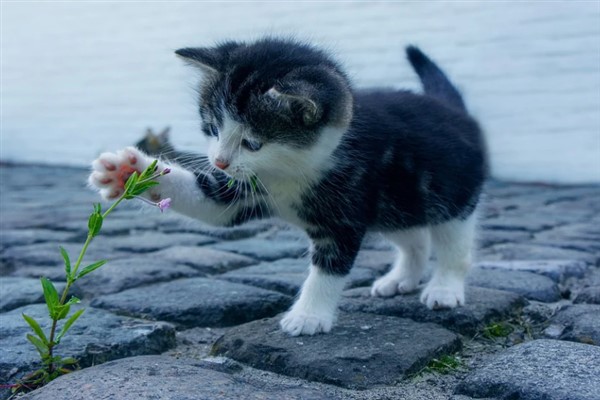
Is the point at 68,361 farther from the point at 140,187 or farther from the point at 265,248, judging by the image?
the point at 265,248

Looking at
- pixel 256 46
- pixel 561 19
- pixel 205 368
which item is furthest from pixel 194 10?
pixel 205 368

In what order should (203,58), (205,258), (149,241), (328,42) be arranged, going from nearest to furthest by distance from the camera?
(203,58) → (205,258) → (149,241) → (328,42)

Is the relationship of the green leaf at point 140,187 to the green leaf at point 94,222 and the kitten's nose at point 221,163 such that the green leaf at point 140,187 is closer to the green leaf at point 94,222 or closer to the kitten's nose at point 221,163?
the green leaf at point 94,222

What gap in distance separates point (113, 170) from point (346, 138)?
684 mm

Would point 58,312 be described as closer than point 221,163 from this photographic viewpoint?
Yes

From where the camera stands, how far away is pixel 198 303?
99.0 inches

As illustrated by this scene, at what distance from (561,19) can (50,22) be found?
673 centimetres

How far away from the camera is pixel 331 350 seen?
204 cm

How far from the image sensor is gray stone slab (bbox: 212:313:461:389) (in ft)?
6.22

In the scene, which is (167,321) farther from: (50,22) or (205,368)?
(50,22)

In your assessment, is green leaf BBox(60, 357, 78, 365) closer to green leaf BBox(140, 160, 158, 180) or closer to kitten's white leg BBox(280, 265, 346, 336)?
green leaf BBox(140, 160, 158, 180)

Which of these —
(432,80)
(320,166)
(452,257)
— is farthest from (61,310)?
(432,80)

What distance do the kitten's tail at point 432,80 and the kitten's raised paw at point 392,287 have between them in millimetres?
826

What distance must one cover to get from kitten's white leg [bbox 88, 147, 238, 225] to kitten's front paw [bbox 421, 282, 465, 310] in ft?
2.29
